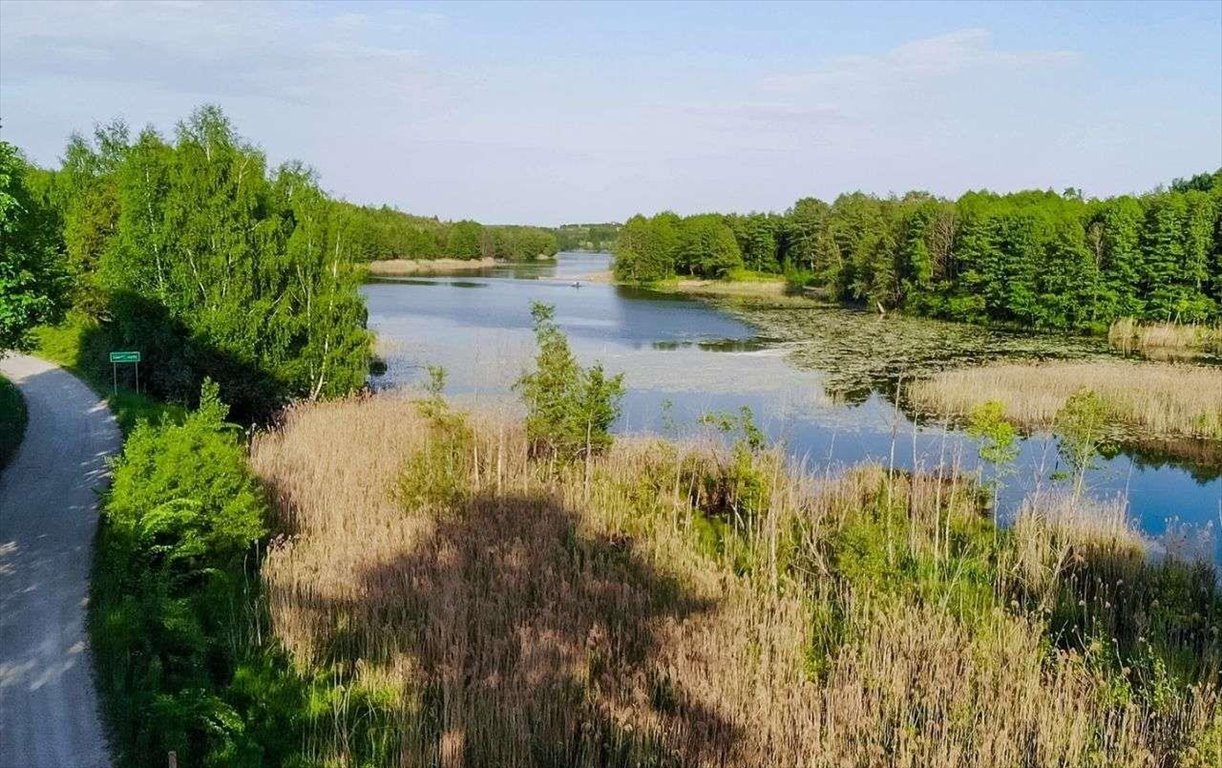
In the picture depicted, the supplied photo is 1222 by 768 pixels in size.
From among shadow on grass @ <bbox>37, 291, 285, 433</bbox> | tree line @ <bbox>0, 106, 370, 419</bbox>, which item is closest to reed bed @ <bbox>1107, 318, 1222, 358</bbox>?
tree line @ <bbox>0, 106, 370, 419</bbox>

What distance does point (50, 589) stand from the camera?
10562 millimetres

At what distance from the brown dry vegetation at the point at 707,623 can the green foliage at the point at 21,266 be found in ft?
13.9

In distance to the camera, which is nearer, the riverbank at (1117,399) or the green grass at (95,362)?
the green grass at (95,362)

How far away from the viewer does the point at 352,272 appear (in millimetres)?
25438

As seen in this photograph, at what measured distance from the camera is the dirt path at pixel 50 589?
302 inches

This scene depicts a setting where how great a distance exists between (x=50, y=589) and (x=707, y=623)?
747 cm

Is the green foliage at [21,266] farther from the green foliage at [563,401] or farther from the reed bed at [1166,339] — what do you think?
the reed bed at [1166,339]

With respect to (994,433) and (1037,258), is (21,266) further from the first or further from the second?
(1037,258)

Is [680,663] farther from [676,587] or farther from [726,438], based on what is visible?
[726,438]

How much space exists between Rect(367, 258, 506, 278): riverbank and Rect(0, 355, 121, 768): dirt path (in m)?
83.5

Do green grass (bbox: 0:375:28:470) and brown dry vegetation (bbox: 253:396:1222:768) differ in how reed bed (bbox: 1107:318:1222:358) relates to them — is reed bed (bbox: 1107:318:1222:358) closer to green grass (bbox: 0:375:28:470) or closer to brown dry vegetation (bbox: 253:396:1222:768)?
brown dry vegetation (bbox: 253:396:1222:768)

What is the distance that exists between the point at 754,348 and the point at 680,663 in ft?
109

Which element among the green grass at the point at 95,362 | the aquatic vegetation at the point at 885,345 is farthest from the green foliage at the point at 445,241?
the green grass at the point at 95,362

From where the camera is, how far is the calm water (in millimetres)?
19062
